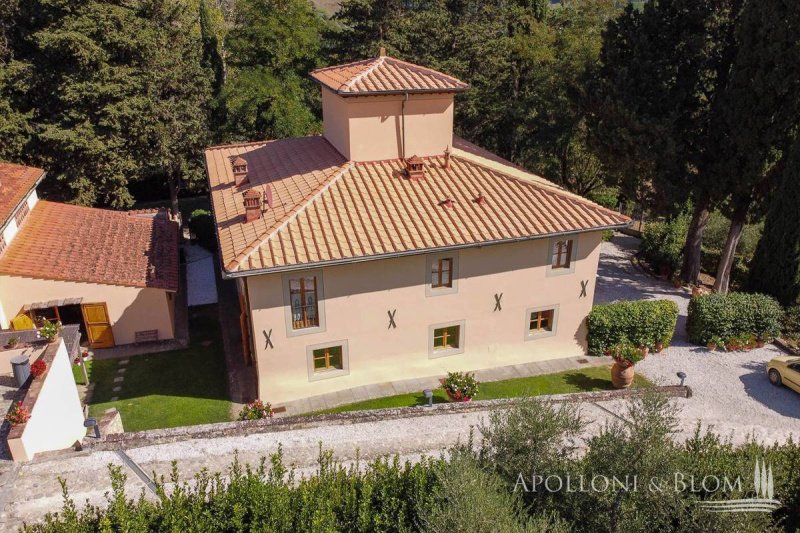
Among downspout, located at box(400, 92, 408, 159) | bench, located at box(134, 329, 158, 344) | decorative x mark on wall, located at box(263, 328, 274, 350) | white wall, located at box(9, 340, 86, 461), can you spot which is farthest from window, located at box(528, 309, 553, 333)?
white wall, located at box(9, 340, 86, 461)

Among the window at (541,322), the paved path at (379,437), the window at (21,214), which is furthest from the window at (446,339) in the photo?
the window at (21,214)

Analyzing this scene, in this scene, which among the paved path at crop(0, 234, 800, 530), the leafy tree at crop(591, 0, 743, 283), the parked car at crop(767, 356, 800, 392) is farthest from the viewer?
the leafy tree at crop(591, 0, 743, 283)

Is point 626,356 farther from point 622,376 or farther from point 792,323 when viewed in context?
point 792,323

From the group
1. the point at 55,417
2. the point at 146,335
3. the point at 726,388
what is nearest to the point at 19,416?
the point at 55,417

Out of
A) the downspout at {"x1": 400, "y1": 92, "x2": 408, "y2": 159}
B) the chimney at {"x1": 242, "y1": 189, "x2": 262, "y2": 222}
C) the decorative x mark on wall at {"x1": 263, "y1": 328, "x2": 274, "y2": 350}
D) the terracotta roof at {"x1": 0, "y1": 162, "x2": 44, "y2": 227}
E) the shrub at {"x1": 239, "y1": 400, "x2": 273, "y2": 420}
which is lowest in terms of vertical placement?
the shrub at {"x1": 239, "y1": 400, "x2": 273, "y2": 420}

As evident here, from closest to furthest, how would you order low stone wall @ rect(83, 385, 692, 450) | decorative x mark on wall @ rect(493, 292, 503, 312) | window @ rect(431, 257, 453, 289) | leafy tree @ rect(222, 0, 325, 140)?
low stone wall @ rect(83, 385, 692, 450), window @ rect(431, 257, 453, 289), decorative x mark on wall @ rect(493, 292, 503, 312), leafy tree @ rect(222, 0, 325, 140)

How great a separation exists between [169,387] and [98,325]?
15.5ft

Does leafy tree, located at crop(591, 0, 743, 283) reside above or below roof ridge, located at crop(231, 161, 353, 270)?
above

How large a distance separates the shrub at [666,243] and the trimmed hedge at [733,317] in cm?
726

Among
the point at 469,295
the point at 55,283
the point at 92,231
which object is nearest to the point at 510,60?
the point at 469,295

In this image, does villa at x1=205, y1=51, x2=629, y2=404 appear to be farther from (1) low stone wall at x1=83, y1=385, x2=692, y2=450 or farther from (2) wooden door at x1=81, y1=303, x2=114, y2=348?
(2) wooden door at x1=81, y1=303, x2=114, y2=348

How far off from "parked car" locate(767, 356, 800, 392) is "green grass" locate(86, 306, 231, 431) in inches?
752

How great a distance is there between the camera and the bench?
77.8 feet

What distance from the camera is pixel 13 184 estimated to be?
25.4 m
